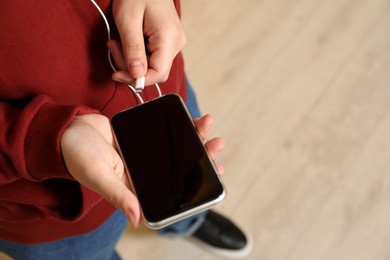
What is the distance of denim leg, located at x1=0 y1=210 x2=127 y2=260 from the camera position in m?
0.57

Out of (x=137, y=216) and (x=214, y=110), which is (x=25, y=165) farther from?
(x=214, y=110)

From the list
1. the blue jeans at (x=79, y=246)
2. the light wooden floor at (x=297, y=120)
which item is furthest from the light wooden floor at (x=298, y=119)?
the blue jeans at (x=79, y=246)

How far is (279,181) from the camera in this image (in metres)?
0.99

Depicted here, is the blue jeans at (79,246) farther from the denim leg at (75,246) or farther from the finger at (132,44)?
the finger at (132,44)

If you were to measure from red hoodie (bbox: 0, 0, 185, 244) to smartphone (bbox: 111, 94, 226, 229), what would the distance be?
0.04 meters

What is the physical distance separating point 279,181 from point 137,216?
0.68 metres

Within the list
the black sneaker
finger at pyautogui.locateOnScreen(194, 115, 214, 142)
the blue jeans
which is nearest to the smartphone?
finger at pyautogui.locateOnScreen(194, 115, 214, 142)

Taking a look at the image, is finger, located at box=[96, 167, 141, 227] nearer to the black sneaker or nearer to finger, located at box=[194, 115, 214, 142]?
finger, located at box=[194, 115, 214, 142]

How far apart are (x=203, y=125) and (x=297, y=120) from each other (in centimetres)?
65

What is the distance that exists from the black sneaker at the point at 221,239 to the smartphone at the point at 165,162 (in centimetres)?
48

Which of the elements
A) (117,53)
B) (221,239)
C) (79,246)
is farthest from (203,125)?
(221,239)

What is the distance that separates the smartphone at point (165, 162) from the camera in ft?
1.42

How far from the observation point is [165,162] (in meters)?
0.47

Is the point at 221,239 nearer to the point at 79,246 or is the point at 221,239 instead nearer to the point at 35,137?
the point at 79,246
